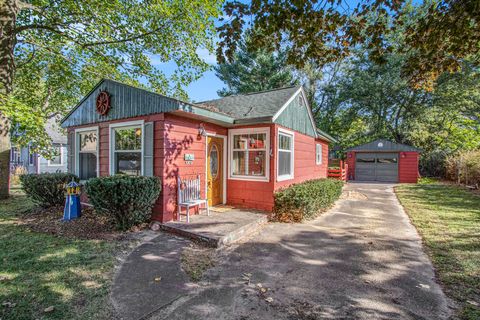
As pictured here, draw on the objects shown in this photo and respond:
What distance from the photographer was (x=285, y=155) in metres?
8.04

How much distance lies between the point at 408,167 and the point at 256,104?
15.4 meters

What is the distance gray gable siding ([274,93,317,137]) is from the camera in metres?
7.57

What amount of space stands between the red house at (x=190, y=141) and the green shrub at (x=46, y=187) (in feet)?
2.83

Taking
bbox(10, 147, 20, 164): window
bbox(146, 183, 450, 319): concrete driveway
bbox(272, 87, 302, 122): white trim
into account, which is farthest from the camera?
bbox(10, 147, 20, 164): window

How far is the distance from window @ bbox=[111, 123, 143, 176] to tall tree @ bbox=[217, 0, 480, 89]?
3499mm

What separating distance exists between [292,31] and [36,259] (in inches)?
224

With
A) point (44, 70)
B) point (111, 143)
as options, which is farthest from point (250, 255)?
point (44, 70)

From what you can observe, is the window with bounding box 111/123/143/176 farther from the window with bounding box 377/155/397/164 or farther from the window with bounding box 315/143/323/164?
the window with bounding box 377/155/397/164

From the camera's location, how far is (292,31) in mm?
4066

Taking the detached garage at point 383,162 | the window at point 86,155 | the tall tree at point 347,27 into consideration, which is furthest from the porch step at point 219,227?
the detached garage at point 383,162

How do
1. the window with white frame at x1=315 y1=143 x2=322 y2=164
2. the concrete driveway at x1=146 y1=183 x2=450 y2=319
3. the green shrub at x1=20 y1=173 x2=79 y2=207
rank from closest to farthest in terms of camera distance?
the concrete driveway at x1=146 y1=183 x2=450 y2=319
the green shrub at x1=20 y1=173 x2=79 y2=207
the window with white frame at x1=315 y1=143 x2=322 y2=164

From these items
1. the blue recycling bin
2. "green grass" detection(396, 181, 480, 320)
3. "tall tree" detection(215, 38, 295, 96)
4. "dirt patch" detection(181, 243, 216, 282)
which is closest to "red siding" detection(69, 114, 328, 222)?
the blue recycling bin

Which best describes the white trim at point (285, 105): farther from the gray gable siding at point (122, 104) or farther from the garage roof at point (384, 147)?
the garage roof at point (384, 147)

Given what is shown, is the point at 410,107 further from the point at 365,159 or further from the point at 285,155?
the point at 285,155
